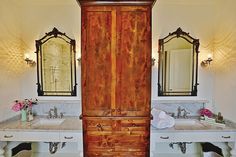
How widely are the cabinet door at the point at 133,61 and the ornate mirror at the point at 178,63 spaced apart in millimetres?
1102

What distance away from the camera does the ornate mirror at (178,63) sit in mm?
3150

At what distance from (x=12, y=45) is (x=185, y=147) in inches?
117

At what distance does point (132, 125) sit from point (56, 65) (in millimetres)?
1691

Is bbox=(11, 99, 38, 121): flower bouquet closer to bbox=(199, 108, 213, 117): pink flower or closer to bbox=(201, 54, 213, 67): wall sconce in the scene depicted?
bbox=(199, 108, 213, 117): pink flower

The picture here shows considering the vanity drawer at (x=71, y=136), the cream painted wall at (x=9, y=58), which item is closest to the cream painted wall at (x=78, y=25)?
the cream painted wall at (x=9, y=58)

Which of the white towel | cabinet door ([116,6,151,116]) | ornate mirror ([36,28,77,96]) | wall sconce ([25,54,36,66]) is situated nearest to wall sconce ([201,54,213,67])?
the white towel

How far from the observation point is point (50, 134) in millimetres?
2668

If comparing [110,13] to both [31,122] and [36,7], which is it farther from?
[31,122]

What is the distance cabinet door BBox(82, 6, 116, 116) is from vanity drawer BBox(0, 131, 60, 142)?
31.5 inches

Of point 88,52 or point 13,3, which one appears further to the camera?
point 13,3

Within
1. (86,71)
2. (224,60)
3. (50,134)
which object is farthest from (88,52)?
(224,60)

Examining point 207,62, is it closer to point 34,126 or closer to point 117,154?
point 117,154

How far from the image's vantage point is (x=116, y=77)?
7.03 feet

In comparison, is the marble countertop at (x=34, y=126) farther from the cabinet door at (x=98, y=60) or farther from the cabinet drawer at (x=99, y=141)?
the cabinet door at (x=98, y=60)
